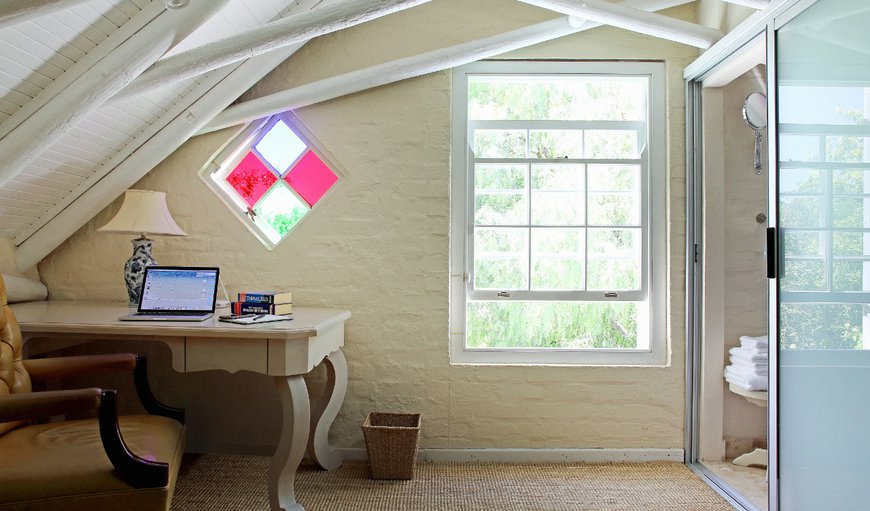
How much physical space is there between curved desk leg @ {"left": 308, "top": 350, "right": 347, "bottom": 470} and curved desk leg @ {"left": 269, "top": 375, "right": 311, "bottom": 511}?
57 cm

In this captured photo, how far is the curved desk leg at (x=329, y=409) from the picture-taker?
316cm

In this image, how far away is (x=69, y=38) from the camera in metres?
2.28

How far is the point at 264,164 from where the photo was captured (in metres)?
3.51

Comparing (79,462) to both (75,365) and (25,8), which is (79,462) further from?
(25,8)

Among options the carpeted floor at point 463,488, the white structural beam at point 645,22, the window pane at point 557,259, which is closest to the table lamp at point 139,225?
the carpeted floor at point 463,488

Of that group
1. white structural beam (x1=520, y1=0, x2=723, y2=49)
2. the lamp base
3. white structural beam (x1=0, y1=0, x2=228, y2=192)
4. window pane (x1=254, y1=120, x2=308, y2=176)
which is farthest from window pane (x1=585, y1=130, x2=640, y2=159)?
the lamp base

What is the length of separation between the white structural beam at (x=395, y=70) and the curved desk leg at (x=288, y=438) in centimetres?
153

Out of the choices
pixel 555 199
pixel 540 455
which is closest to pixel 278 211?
pixel 555 199

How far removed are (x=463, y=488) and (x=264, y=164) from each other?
2022mm

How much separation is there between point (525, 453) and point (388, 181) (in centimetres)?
164

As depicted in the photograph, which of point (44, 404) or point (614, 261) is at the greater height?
point (614, 261)

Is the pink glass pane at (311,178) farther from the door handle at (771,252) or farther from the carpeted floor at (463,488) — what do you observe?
the door handle at (771,252)

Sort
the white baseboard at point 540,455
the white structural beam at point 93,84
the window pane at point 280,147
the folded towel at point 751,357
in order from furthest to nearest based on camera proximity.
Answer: the window pane at point 280,147, the white baseboard at point 540,455, the folded towel at point 751,357, the white structural beam at point 93,84

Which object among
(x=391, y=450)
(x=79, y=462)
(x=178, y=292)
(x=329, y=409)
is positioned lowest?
(x=391, y=450)
